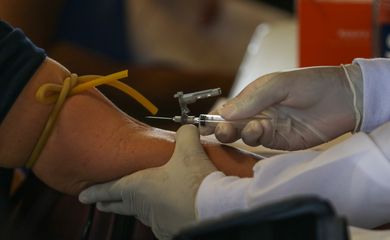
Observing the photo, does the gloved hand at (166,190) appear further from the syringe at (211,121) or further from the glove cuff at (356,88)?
the glove cuff at (356,88)

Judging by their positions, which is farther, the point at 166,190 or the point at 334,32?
the point at 334,32

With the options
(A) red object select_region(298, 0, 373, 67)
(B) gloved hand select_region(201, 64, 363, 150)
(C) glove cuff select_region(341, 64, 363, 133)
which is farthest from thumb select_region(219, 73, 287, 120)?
(A) red object select_region(298, 0, 373, 67)

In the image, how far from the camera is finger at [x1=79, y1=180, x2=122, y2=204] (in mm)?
1026

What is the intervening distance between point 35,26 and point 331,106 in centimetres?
105

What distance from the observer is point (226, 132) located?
42.6 inches

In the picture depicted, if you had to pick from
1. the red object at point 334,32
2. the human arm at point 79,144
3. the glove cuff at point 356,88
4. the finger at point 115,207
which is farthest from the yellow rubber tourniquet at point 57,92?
the red object at point 334,32

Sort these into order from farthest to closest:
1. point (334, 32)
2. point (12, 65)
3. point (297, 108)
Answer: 1. point (334, 32)
2. point (297, 108)
3. point (12, 65)

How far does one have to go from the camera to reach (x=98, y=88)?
44.0 inches

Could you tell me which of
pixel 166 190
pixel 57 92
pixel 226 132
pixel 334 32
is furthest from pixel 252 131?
pixel 334 32

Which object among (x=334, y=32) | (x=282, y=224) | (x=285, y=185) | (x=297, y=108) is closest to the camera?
(x=282, y=224)

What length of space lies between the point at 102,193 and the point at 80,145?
8cm

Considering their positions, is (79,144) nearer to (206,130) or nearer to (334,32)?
(206,130)

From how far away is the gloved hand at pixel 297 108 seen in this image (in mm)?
1072

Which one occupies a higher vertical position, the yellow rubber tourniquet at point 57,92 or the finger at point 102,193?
the yellow rubber tourniquet at point 57,92
